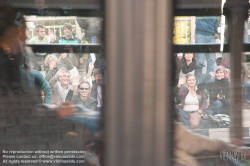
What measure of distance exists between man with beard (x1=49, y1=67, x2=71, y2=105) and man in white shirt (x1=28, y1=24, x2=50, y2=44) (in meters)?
0.13

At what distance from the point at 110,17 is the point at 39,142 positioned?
1.87 ft

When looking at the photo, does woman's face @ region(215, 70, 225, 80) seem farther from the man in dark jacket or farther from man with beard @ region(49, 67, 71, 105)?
man with beard @ region(49, 67, 71, 105)

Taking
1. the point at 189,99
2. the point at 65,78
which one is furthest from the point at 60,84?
the point at 189,99

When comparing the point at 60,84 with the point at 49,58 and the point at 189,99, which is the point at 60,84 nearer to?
the point at 49,58

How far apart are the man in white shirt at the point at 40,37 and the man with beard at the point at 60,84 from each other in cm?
13

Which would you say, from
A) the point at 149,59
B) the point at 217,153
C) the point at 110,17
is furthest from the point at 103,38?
the point at 217,153

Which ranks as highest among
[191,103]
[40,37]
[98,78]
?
[40,37]

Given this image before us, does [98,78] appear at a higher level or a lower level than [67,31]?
lower

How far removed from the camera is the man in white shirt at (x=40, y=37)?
5.13 ft

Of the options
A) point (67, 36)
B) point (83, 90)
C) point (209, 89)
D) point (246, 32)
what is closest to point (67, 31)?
point (67, 36)

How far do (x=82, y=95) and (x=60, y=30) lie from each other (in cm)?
27

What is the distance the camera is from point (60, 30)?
1.57 metres

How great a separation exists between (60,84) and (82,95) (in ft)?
0.32

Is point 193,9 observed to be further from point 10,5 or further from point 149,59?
point 10,5
